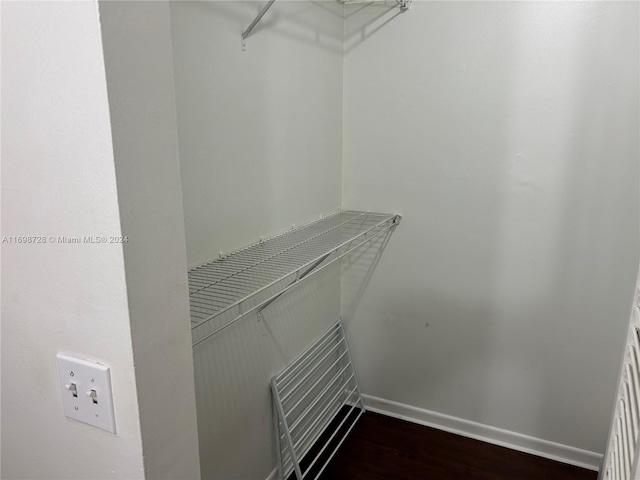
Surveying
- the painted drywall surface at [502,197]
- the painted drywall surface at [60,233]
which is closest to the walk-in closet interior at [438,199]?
the painted drywall surface at [502,197]

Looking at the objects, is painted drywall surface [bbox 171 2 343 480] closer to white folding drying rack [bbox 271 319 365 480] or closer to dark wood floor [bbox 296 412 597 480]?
white folding drying rack [bbox 271 319 365 480]

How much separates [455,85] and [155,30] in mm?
1579

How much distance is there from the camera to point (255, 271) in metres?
1.41

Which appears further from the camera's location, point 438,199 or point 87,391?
point 438,199

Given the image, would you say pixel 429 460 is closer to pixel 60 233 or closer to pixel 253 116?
pixel 253 116

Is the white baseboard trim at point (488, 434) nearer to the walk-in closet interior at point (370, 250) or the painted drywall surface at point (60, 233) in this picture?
the walk-in closet interior at point (370, 250)

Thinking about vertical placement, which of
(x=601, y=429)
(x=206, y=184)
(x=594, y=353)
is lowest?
(x=601, y=429)

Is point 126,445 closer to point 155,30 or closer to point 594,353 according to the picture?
point 155,30

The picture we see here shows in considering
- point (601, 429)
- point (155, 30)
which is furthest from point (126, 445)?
point (601, 429)

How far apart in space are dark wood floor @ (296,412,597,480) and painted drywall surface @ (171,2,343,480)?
0.39 metres

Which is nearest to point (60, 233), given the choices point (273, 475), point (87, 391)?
point (87, 391)

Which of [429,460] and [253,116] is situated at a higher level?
[253,116]

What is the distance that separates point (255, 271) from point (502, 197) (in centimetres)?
112

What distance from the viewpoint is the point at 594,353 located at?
1977mm
